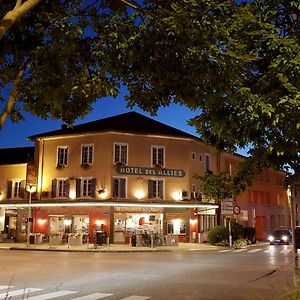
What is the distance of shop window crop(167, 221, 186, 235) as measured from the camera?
37.3 m

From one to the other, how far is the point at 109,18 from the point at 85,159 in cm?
3060

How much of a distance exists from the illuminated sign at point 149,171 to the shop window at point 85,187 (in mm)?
2236

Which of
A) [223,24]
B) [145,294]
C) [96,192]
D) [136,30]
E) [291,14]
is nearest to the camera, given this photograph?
[223,24]

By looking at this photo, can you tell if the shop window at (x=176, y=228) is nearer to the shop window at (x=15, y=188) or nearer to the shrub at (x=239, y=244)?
the shrub at (x=239, y=244)

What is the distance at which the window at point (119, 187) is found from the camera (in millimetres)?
36250

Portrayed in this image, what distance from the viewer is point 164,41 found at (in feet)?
22.4

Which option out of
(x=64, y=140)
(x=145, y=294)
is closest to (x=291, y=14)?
(x=145, y=294)

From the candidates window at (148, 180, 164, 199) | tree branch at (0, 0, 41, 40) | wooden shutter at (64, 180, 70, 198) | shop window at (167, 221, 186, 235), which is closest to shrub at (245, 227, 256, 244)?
shop window at (167, 221, 186, 235)

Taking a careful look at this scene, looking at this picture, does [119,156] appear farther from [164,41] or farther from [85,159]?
[164,41]

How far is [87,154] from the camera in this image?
37531 mm

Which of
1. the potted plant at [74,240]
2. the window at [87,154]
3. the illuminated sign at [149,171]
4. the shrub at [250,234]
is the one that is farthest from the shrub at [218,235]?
the window at [87,154]

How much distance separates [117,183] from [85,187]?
2.58m

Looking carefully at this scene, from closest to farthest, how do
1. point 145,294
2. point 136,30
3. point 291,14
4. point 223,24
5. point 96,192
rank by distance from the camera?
point 223,24, point 136,30, point 291,14, point 145,294, point 96,192

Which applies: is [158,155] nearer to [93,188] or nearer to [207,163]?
[207,163]
